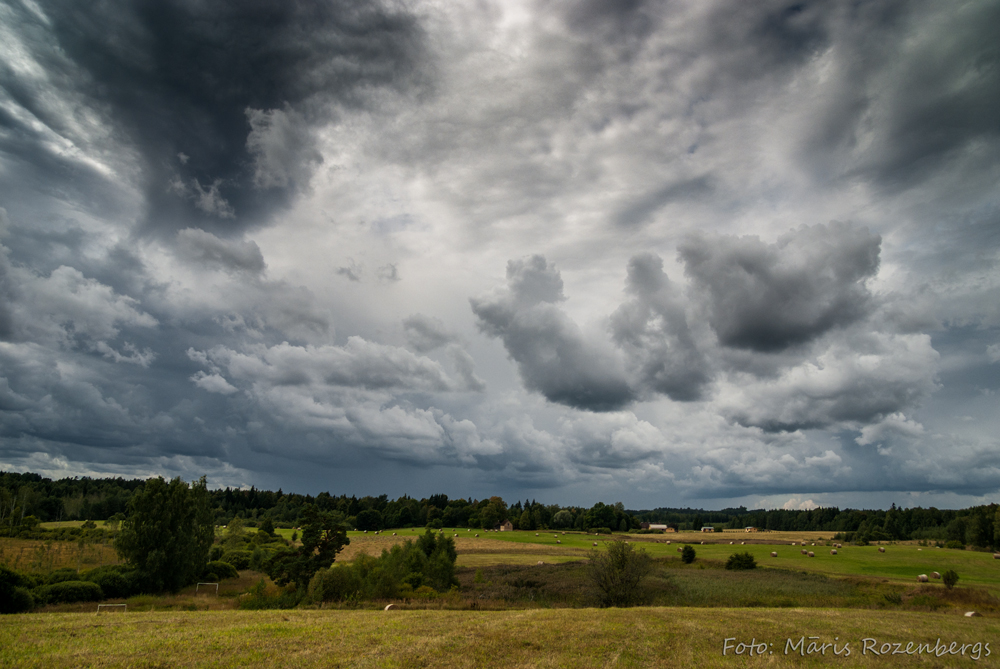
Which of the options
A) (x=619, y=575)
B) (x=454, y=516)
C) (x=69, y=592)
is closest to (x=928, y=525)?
(x=454, y=516)

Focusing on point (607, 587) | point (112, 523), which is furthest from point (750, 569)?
point (112, 523)

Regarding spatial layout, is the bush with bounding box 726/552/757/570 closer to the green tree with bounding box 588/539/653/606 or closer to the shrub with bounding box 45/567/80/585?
the green tree with bounding box 588/539/653/606

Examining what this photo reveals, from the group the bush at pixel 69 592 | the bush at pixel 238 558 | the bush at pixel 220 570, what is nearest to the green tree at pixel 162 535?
the bush at pixel 69 592

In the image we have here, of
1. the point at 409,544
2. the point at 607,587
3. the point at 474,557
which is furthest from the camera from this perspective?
the point at 474,557

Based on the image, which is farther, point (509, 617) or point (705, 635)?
point (509, 617)

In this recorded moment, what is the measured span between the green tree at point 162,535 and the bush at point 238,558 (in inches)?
1072

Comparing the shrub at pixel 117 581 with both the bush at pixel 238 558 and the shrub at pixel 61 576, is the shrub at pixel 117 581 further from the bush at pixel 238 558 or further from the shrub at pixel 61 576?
the bush at pixel 238 558

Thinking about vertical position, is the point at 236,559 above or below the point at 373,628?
below

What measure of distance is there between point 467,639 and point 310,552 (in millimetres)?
32047

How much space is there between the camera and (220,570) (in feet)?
225

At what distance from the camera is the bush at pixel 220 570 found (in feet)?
219

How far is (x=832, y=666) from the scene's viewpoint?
1950cm

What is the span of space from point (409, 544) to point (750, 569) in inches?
1953

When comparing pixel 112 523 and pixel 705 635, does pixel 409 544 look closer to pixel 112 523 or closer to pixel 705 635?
pixel 705 635
